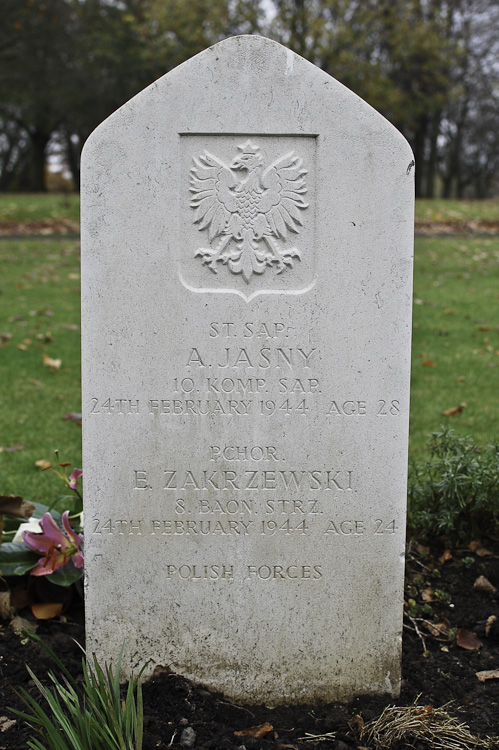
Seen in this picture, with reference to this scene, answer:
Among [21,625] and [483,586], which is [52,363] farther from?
[483,586]

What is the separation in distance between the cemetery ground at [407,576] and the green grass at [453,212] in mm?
7255

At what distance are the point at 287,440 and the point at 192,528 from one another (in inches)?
20.3

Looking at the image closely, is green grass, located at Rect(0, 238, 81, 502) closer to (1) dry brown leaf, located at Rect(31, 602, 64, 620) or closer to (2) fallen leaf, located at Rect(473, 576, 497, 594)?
(1) dry brown leaf, located at Rect(31, 602, 64, 620)

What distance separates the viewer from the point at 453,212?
19.3m

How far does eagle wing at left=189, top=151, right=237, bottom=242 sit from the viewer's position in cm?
263

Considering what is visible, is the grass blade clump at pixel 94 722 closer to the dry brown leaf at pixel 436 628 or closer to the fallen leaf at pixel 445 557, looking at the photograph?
the dry brown leaf at pixel 436 628

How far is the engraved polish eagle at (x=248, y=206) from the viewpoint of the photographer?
2.63 meters

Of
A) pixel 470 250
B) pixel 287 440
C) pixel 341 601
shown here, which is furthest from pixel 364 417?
pixel 470 250

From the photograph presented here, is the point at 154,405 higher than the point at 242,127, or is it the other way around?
the point at 242,127

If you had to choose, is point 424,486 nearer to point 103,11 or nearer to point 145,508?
point 145,508

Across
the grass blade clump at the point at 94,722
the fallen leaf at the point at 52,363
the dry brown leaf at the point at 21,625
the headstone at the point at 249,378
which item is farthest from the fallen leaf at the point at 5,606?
the fallen leaf at the point at 52,363

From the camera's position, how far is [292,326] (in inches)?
106

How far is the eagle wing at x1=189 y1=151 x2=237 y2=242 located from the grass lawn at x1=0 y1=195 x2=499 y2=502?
247cm

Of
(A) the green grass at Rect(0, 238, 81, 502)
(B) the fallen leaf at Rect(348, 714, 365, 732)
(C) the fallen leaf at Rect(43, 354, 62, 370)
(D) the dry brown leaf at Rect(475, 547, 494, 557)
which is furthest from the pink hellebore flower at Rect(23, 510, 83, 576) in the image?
(C) the fallen leaf at Rect(43, 354, 62, 370)
